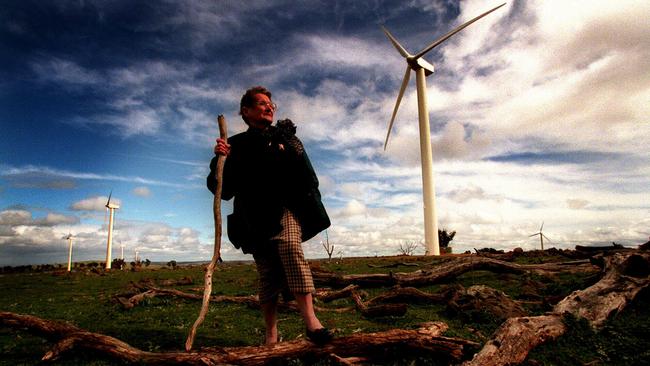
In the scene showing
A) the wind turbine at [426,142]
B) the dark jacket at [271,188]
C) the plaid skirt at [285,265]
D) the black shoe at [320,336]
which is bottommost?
the black shoe at [320,336]

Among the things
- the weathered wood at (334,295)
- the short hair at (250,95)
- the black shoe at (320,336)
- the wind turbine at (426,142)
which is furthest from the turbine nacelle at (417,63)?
the black shoe at (320,336)

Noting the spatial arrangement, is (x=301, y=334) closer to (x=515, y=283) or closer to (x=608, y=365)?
(x=608, y=365)

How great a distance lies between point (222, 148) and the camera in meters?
5.38

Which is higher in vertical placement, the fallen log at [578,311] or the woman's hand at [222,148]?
the woman's hand at [222,148]

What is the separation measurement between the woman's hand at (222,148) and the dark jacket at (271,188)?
21cm

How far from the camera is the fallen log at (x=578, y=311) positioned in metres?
4.51

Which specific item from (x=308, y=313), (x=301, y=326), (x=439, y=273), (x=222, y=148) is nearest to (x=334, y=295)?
(x=301, y=326)

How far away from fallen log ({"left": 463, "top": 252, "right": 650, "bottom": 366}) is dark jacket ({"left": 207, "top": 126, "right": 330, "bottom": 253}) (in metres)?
2.50

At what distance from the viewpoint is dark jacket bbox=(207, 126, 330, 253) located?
5262 millimetres

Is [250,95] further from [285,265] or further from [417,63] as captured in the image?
[417,63]

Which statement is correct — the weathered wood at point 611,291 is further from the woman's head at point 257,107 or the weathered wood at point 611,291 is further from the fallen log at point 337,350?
the woman's head at point 257,107

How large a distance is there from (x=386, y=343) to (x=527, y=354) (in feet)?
5.82

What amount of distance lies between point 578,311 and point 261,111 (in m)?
5.72

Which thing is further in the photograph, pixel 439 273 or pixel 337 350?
pixel 439 273
